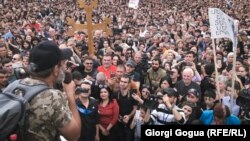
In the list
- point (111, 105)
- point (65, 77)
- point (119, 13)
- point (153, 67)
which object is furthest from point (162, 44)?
point (119, 13)

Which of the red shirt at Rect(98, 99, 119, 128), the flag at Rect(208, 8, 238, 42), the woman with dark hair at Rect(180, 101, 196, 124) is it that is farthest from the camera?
the flag at Rect(208, 8, 238, 42)

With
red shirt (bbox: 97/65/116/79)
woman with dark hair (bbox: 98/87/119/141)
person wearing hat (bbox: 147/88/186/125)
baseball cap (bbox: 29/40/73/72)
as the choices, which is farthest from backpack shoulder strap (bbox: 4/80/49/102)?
red shirt (bbox: 97/65/116/79)

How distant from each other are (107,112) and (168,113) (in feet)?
3.11

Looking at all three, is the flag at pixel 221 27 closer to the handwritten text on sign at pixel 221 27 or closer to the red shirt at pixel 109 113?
the handwritten text on sign at pixel 221 27

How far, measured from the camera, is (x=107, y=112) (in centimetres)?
590

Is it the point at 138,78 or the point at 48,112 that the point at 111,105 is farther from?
the point at 48,112

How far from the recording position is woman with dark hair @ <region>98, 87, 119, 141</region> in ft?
19.4

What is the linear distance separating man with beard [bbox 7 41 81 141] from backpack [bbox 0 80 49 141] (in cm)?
4

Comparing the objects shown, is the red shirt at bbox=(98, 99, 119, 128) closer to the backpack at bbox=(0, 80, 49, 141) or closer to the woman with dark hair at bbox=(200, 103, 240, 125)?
the woman with dark hair at bbox=(200, 103, 240, 125)

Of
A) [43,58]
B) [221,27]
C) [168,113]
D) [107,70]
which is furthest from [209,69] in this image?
[43,58]

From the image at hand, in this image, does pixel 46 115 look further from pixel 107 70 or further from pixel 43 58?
pixel 107 70

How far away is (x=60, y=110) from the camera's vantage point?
2.73 meters

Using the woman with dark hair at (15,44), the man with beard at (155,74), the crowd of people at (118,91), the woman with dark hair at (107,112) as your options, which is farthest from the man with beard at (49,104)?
the woman with dark hair at (15,44)

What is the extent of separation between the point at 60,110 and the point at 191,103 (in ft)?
9.92
